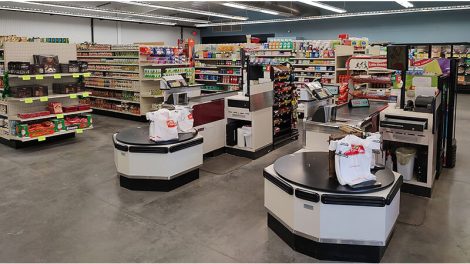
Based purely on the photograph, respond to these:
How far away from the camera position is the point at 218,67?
12531 mm

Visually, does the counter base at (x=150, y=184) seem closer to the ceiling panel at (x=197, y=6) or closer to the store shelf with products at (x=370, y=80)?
the store shelf with products at (x=370, y=80)

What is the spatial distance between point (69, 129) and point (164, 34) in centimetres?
1524

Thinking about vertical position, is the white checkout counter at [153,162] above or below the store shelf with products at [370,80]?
below

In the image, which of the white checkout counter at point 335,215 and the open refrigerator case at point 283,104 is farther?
the open refrigerator case at point 283,104

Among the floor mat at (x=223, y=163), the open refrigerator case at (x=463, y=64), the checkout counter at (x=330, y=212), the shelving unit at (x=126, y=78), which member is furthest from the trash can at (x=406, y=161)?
the open refrigerator case at (x=463, y=64)

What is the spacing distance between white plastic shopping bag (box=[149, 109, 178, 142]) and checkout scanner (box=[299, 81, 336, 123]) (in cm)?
179

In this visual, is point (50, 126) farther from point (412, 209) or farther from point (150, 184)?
point (412, 209)

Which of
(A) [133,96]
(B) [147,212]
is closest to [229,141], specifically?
(B) [147,212]

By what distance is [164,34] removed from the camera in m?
21.9

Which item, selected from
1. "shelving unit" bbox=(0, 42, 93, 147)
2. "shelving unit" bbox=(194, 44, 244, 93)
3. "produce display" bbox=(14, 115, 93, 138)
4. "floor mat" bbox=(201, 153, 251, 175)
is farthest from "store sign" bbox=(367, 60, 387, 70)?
"produce display" bbox=(14, 115, 93, 138)

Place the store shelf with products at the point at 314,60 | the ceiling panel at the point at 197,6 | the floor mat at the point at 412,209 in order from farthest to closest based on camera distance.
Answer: the ceiling panel at the point at 197,6, the store shelf with products at the point at 314,60, the floor mat at the point at 412,209

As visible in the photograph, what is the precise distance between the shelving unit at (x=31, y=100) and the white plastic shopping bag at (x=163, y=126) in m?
3.39

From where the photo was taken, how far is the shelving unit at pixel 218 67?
11.9 m

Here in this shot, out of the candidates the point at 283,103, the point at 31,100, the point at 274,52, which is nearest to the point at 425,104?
the point at 283,103
